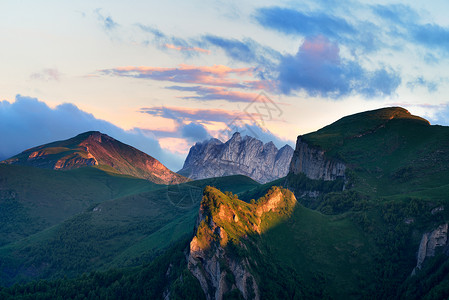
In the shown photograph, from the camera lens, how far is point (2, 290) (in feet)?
549

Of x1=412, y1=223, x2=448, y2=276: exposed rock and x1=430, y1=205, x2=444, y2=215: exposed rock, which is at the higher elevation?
x1=430, y1=205, x2=444, y2=215: exposed rock

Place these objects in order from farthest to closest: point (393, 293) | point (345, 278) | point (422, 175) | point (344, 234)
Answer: point (422, 175), point (344, 234), point (345, 278), point (393, 293)

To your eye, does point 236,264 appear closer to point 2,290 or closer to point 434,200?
point 434,200

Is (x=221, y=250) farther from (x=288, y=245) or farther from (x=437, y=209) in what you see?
(x=437, y=209)

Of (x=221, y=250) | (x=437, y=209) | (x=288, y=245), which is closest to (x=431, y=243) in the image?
(x=437, y=209)

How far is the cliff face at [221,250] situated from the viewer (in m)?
124

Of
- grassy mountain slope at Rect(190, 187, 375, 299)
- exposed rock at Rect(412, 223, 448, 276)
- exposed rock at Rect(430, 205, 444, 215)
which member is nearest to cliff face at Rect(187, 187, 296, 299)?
grassy mountain slope at Rect(190, 187, 375, 299)

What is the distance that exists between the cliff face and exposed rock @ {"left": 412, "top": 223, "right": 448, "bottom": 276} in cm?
5646

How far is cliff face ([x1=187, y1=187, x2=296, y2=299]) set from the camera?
406ft

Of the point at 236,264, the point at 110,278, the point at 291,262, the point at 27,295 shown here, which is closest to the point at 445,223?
the point at 291,262

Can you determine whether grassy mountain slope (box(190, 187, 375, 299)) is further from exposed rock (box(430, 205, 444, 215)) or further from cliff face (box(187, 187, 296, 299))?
exposed rock (box(430, 205, 444, 215))

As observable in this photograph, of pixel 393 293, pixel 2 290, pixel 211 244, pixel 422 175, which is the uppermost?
pixel 422 175

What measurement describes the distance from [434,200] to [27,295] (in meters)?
166

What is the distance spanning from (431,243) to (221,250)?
70.9 meters
